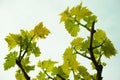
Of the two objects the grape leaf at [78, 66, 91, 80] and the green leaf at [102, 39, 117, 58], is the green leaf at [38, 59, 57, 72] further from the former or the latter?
the green leaf at [102, 39, 117, 58]

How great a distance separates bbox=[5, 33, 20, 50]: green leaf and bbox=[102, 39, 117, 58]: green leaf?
1719mm

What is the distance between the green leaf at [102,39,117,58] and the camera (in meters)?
6.10

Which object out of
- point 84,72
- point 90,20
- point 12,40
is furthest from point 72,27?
point 12,40

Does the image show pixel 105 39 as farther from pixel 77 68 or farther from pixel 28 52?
pixel 28 52

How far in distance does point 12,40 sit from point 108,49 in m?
1.94

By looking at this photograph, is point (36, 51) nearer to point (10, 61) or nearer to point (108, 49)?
point (10, 61)

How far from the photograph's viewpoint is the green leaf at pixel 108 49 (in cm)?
610

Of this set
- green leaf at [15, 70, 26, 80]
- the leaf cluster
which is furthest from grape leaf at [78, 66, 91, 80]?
green leaf at [15, 70, 26, 80]

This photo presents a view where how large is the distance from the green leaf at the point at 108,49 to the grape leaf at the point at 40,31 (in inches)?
47.4

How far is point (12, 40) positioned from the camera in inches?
251

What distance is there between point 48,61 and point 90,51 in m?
1.26

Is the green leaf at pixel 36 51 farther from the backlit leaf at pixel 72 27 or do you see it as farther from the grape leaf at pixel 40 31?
the backlit leaf at pixel 72 27

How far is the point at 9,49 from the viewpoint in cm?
643

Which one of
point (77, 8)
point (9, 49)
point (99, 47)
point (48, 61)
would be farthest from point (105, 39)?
point (9, 49)
